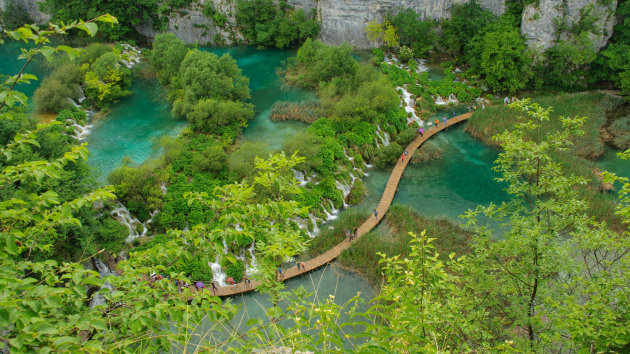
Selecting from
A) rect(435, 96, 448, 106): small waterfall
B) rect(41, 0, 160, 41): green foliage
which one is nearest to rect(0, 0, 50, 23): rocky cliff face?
rect(41, 0, 160, 41): green foliage

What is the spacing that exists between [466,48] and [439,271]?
32.7 m

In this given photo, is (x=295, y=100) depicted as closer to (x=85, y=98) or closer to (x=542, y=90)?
(x=85, y=98)

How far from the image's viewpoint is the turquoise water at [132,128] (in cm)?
2542

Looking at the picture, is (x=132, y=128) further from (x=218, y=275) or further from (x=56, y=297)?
(x=56, y=297)

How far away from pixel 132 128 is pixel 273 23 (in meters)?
18.5

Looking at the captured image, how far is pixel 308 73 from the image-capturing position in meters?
33.6

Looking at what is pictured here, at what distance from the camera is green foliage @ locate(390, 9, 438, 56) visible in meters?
36.7

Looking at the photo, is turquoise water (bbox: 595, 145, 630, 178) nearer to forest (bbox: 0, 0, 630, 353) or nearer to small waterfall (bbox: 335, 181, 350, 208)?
forest (bbox: 0, 0, 630, 353)

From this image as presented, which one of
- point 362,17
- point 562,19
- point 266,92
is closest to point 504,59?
point 562,19

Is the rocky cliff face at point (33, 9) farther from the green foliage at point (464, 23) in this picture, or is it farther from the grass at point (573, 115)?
the grass at point (573, 115)

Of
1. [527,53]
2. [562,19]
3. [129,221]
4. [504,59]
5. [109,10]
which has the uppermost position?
[109,10]

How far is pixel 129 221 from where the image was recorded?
2038cm

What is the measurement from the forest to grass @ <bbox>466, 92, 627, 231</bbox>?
0.50ft

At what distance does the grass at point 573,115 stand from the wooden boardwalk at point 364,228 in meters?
2.72
